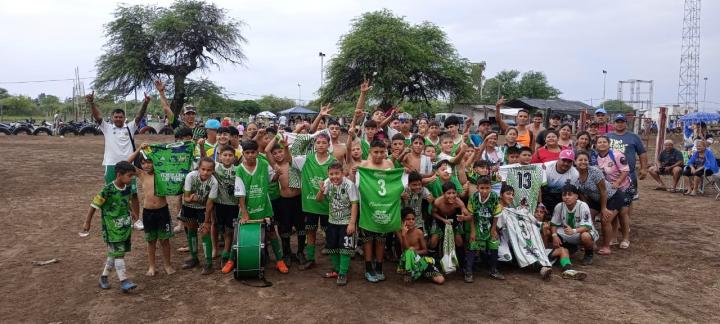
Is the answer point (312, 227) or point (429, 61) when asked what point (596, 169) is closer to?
point (312, 227)

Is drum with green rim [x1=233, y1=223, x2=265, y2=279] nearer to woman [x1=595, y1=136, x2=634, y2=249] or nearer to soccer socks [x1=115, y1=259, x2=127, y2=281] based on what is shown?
soccer socks [x1=115, y1=259, x2=127, y2=281]

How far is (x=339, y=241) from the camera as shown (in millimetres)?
5754

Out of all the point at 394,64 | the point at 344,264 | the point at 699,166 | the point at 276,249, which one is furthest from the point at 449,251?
the point at 394,64

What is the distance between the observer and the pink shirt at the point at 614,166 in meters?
7.31

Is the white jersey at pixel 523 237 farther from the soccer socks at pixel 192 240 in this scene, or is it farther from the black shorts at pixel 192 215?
the soccer socks at pixel 192 240

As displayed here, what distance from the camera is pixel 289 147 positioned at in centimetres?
670

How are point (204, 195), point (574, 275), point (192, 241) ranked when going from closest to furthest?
point (574, 275) → point (204, 195) → point (192, 241)

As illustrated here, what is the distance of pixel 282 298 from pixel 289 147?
2.23 meters

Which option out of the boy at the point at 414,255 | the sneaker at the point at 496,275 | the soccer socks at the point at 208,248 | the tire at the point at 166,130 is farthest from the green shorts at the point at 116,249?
the tire at the point at 166,130

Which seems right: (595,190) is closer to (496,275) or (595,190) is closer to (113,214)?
(496,275)

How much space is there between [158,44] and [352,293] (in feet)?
126

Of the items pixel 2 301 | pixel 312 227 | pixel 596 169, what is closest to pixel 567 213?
pixel 596 169

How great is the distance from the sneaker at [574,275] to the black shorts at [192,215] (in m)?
4.59

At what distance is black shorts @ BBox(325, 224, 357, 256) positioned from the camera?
5.66 m
